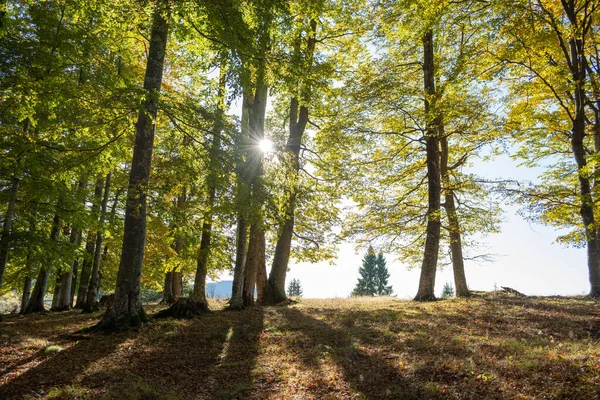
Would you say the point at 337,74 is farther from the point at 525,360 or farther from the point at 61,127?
the point at 525,360

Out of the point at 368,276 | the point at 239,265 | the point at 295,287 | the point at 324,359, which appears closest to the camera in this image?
the point at 324,359

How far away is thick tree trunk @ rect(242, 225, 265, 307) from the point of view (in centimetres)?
1501

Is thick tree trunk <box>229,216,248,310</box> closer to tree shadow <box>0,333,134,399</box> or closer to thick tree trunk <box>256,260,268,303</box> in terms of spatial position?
thick tree trunk <box>256,260,268,303</box>

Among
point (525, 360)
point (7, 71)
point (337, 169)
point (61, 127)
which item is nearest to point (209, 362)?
point (525, 360)

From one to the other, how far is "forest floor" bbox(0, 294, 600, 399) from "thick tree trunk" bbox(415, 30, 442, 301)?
14.3ft

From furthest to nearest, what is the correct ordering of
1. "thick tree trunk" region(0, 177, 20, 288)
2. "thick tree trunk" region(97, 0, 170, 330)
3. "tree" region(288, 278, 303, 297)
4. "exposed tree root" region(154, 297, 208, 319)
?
"tree" region(288, 278, 303, 297) < "exposed tree root" region(154, 297, 208, 319) < "thick tree trunk" region(0, 177, 20, 288) < "thick tree trunk" region(97, 0, 170, 330)

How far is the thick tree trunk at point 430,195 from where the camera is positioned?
14867mm

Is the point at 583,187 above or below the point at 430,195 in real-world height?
above

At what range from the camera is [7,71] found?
9.60 meters

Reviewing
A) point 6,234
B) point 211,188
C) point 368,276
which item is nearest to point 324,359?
point 211,188

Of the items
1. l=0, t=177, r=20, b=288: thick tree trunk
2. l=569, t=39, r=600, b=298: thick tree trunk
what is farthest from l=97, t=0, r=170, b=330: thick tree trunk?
l=569, t=39, r=600, b=298: thick tree trunk

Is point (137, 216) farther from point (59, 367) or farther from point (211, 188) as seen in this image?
point (59, 367)

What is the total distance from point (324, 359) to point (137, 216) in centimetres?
622

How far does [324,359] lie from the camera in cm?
668
